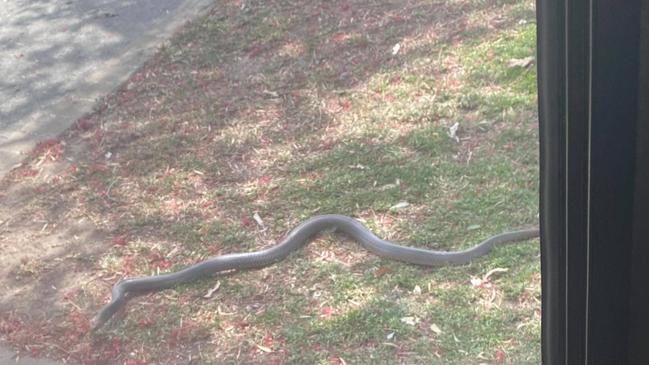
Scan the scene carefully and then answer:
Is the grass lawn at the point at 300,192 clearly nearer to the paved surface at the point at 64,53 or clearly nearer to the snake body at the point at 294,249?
the snake body at the point at 294,249

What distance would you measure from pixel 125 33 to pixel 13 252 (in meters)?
2.47

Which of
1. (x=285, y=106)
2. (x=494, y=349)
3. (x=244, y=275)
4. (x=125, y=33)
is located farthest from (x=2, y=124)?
(x=494, y=349)

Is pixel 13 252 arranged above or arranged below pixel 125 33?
below

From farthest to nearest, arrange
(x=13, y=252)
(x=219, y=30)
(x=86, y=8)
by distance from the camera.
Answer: (x=86, y=8) → (x=219, y=30) → (x=13, y=252)

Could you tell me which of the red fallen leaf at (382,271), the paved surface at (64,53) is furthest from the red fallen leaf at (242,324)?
the paved surface at (64,53)

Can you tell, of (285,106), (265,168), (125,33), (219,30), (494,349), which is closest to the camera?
(494,349)

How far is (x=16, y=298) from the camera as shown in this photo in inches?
137

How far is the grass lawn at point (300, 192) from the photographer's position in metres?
2.98

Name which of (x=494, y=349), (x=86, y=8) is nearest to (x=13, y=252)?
(x=494, y=349)

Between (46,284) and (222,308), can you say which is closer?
(222,308)

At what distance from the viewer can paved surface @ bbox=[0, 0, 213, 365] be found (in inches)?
198

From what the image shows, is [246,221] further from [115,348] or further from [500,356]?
[500,356]

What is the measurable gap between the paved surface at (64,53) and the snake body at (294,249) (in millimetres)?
1461

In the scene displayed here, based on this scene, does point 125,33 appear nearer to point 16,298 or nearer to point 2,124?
point 2,124
